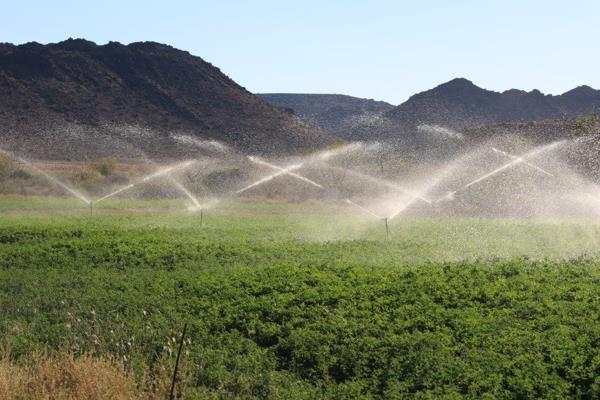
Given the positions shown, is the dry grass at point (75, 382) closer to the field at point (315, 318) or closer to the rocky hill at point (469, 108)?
the field at point (315, 318)

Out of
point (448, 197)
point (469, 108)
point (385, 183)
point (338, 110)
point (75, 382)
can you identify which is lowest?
point (75, 382)

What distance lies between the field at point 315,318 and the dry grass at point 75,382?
27cm

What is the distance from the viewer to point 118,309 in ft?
48.1

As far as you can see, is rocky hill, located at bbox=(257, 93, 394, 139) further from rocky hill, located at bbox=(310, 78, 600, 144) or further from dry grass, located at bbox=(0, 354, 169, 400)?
dry grass, located at bbox=(0, 354, 169, 400)

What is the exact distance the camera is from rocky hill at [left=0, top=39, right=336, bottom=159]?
104 m

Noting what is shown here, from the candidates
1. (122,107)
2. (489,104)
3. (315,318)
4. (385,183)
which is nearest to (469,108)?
(489,104)

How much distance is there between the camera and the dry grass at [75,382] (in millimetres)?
10344

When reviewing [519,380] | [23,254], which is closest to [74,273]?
[23,254]

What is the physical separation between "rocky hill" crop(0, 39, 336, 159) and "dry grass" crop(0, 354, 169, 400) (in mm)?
90908

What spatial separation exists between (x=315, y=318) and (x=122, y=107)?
106 meters

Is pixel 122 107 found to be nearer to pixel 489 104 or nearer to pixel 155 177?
pixel 155 177


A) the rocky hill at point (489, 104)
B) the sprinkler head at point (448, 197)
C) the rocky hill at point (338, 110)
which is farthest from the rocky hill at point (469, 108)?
the sprinkler head at point (448, 197)

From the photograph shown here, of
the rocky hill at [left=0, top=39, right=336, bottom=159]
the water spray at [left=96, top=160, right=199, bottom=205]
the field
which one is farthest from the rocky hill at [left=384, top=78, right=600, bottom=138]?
the field

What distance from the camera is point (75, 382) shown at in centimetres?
1080
